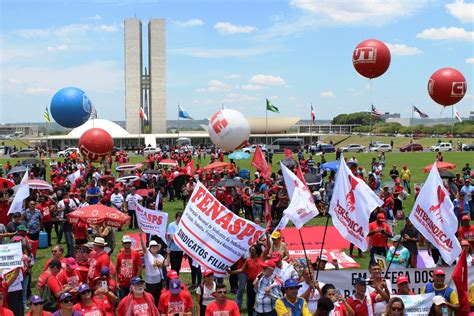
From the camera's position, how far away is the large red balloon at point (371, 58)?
24.9 meters

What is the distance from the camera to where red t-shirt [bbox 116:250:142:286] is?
29.6 feet

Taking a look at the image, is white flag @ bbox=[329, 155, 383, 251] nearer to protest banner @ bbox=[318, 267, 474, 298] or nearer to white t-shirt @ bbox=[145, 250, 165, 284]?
protest banner @ bbox=[318, 267, 474, 298]

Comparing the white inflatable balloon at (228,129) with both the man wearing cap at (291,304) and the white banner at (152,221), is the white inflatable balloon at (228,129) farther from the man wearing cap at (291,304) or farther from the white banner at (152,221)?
the man wearing cap at (291,304)

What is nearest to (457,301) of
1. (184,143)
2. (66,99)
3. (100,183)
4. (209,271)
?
(209,271)

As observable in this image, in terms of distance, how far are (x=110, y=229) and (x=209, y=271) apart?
4974 millimetres

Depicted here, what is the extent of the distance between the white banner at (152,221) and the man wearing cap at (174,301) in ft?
9.39

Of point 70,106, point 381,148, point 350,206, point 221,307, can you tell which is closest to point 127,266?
point 221,307

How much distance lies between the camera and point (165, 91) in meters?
109

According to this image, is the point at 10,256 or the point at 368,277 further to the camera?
the point at 10,256

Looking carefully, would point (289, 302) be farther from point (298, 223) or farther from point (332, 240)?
point (332, 240)

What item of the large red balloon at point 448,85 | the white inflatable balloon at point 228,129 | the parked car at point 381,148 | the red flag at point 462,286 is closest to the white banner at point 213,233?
the red flag at point 462,286

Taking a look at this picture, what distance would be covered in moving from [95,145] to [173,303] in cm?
1563

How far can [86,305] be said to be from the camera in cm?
681

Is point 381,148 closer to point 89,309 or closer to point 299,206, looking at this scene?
point 299,206
